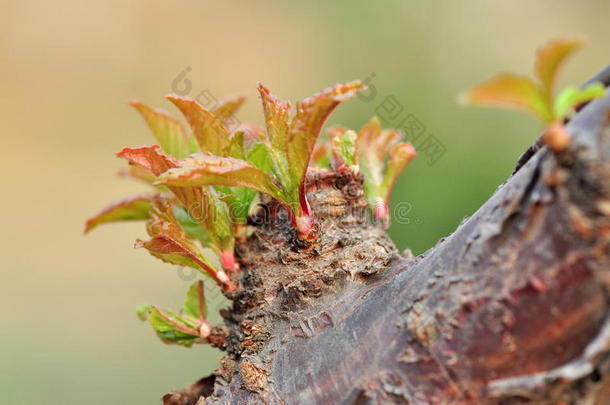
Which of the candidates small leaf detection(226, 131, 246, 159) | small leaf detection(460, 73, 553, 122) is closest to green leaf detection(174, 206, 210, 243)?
small leaf detection(226, 131, 246, 159)

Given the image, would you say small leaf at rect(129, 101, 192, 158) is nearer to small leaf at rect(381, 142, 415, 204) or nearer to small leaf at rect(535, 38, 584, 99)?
small leaf at rect(381, 142, 415, 204)

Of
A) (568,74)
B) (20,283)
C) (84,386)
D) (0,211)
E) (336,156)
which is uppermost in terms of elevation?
(0,211)

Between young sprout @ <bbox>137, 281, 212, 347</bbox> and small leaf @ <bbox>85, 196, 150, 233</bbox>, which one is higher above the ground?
small leaf @ <bbox>85, 196, 150, 233</bbox>

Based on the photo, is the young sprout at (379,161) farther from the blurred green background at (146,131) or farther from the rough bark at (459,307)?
the blurred green background at (146,131)

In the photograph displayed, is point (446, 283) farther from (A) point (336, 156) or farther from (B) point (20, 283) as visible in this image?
(B) point (20, 283)

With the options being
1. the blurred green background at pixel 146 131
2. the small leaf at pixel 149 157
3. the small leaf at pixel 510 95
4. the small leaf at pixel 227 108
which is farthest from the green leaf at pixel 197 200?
the blurred green background at pixel 146 131

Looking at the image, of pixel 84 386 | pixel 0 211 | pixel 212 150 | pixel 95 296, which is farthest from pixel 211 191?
pixel 0 211

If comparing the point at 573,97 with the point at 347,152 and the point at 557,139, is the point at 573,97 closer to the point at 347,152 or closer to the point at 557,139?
the point at 557,139

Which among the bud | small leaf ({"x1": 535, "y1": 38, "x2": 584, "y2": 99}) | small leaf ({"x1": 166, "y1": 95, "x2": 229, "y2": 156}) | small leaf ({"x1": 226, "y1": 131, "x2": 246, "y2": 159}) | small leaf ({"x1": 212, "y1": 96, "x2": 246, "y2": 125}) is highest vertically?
small leaf ({"x1": 212, "y1": 96, "x2": 246, "y2": 125})
